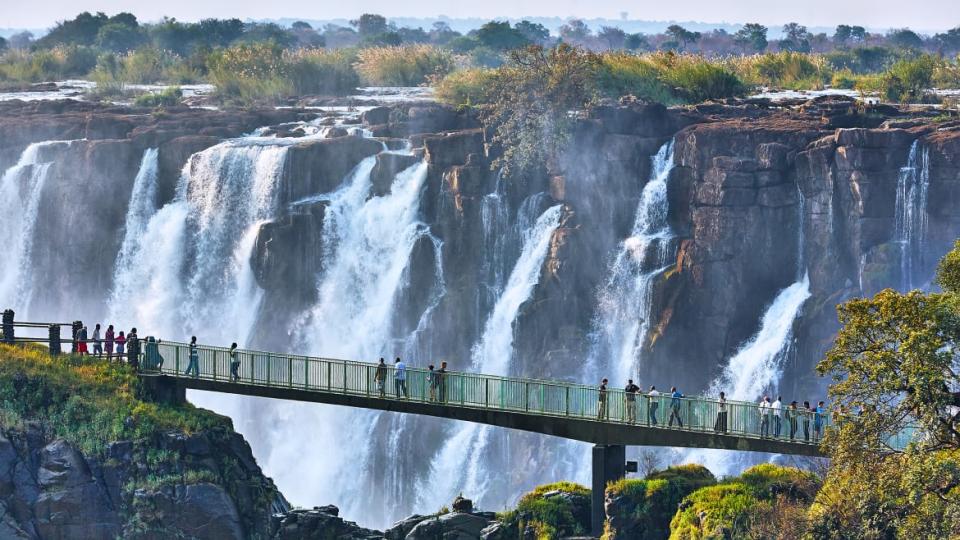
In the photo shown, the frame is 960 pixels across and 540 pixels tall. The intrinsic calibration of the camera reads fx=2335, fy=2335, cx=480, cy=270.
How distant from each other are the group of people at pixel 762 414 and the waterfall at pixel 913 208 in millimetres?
20203

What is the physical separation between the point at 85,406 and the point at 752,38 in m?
118

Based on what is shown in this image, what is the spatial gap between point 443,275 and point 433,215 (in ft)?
9.22

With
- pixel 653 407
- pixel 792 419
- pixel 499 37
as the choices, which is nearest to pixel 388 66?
pixel 499 37

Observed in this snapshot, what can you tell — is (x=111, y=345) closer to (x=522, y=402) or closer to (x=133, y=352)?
(x=133, y=352)

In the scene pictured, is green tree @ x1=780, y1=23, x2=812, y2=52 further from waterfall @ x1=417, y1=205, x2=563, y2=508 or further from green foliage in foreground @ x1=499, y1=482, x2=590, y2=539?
green foliage in foreground @ x1=499, y1=482, x2=590, y2=539

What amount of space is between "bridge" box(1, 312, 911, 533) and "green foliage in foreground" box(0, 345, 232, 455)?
900 mm

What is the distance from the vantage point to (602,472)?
60281mm

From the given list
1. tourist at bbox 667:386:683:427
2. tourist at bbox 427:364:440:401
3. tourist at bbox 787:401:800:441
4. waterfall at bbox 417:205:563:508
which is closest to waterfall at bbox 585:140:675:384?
waterfall at bbox 417:205:563:508

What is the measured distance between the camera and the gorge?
3155 inches

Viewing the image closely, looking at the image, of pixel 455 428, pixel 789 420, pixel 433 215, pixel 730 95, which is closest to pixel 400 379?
pixel 789 420

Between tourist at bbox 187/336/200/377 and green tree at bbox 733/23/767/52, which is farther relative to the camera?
green tree at bbox 733/23/767/52

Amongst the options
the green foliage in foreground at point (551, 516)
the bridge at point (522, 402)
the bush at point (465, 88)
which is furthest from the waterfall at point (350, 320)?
the green foliage in foreground at point (551, 516)

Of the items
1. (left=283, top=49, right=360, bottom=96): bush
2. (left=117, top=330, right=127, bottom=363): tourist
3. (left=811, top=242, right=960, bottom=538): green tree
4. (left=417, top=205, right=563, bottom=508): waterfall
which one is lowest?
(left=417, top=205, right=563, bottom=508): waterfall

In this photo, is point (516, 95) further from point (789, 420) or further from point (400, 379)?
point (789, 420)
